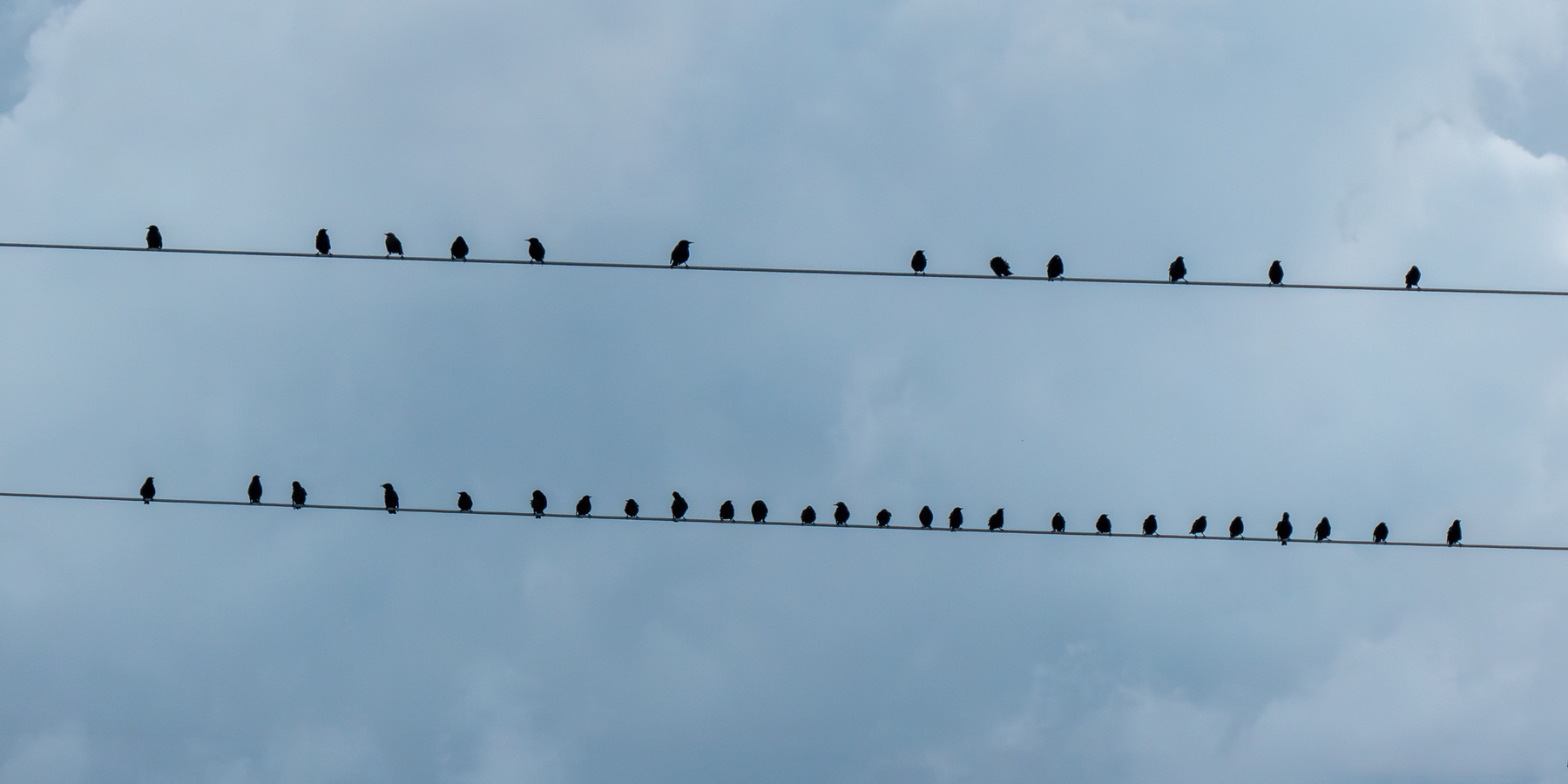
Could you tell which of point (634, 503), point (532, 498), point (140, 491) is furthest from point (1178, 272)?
point (140, 491)

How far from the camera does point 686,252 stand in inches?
1043

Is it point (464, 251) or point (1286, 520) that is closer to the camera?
point (464, 251)

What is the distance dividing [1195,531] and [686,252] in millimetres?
10541

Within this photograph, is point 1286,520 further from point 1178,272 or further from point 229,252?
point 229,252

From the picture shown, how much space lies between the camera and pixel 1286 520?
28844 millimetres

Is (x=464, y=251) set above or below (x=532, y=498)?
above

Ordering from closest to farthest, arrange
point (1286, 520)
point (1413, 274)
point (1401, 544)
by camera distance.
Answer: point (1401, 544), point (1413, 274), point (1286, 520)

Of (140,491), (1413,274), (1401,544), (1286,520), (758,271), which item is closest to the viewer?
(758,271)

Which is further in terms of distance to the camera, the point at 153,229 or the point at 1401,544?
the point at 153,229

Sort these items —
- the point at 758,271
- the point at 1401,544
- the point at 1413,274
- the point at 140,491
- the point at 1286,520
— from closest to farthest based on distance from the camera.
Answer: the point at 758,271 → the point at 1401,544 → the point at 140,491 → the point at 1413,274 → the point at 1286,520

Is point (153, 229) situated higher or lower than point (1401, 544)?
higher

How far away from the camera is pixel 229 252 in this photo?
17.2 m

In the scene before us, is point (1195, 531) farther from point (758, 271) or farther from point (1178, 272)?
point (758, 271)

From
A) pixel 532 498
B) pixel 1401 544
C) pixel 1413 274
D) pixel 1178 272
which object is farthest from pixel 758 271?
pixel 1413 274
